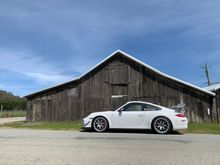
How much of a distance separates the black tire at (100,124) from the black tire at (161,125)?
215 centimetres

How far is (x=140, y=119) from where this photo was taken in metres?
10.9

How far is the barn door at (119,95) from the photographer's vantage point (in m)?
19.0

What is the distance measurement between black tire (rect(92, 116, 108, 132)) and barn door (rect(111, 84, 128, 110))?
7663 mm

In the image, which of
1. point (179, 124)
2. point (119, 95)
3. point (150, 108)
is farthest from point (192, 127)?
point (119, 95)

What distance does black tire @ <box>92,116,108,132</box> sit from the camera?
11.2 m

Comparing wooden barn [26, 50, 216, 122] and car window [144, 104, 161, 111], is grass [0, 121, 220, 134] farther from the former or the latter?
wooden barn [26, 50, 216, 122]

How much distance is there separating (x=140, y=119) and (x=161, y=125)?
0.94 m

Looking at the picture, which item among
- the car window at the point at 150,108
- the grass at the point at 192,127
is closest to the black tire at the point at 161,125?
the car window at the point at 150,108

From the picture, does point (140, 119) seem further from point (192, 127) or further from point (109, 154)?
point (109, 154)

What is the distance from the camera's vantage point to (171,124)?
1052cm

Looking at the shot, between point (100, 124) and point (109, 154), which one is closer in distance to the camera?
point (109, 154)

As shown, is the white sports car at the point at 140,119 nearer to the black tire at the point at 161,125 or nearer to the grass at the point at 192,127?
the black tire at the point at 161,125

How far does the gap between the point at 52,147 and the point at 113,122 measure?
449 cm

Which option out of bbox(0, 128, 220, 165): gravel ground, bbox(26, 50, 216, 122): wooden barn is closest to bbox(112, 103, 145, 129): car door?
bbox(0, 128, 220, 165): gravel ground
